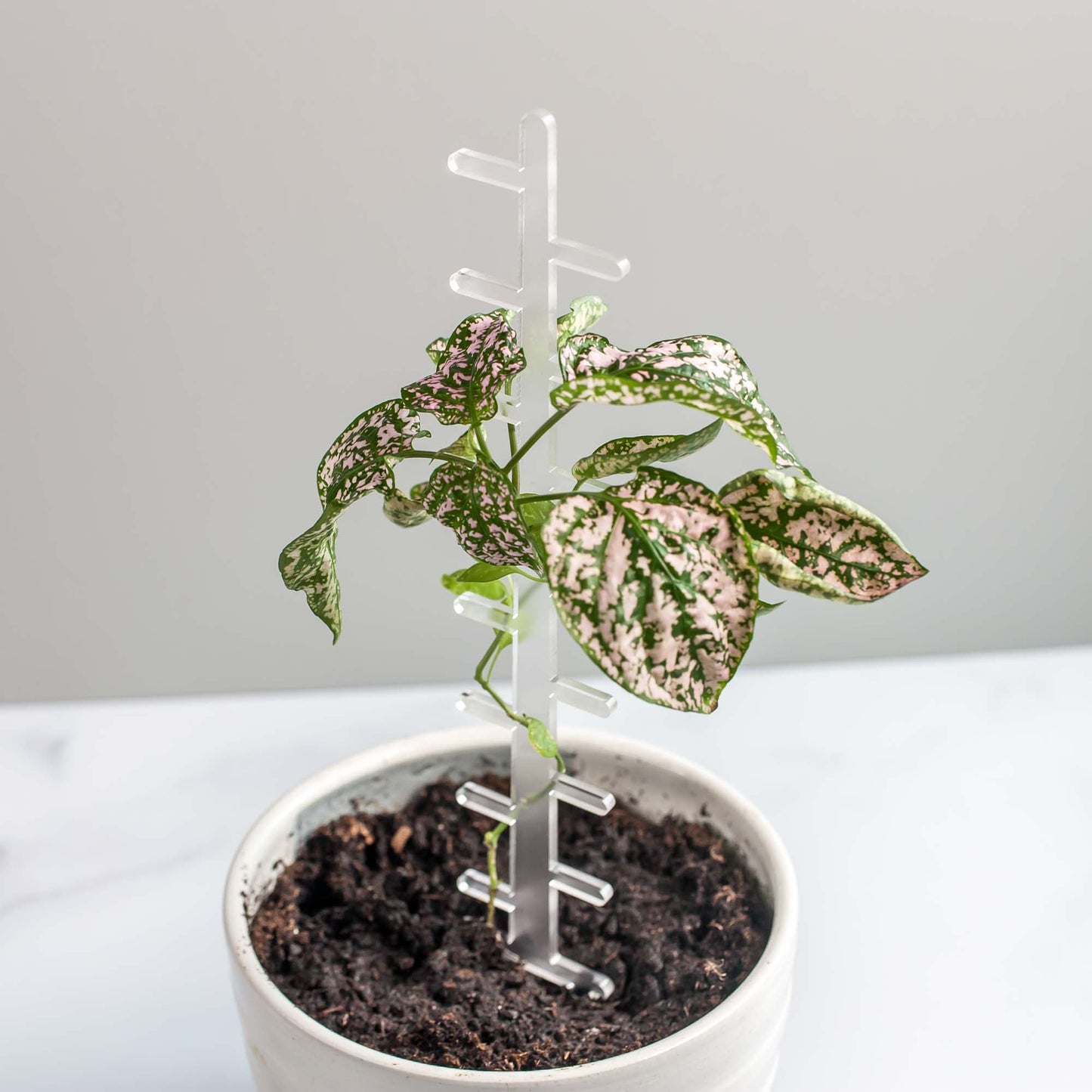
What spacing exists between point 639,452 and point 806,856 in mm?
639

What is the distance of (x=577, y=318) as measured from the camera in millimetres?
743

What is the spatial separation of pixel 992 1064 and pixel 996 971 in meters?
0.10

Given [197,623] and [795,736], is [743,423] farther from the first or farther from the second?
[197,623]

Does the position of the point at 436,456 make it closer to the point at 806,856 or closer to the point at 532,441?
the point at 532,441

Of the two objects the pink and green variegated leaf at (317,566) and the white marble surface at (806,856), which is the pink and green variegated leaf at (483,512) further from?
the white marble surface at (806,856)

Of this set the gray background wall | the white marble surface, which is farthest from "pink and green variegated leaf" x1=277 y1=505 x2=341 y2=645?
the gray background wall

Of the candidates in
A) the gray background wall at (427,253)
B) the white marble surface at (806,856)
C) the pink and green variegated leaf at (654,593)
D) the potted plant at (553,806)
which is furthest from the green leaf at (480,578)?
the gray background wall at (427,253)

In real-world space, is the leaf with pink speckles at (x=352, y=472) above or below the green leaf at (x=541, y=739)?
above

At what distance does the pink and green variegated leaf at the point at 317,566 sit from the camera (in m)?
0.72

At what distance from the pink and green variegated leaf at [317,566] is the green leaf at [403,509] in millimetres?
33

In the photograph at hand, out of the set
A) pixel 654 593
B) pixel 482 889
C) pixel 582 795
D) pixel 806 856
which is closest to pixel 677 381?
pixel 654 593

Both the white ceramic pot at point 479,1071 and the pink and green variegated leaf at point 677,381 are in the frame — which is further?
the white ceramic pot at point 479,1071

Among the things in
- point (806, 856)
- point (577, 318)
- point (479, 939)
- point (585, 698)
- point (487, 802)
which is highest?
point (577, 318)

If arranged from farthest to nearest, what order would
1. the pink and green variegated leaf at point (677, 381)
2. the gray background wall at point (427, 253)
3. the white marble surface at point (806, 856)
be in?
the gray background wall at point (427, 253) < the white marble surface at point (806, 856) < the pink and green variegated leaf at point (677, 381)
